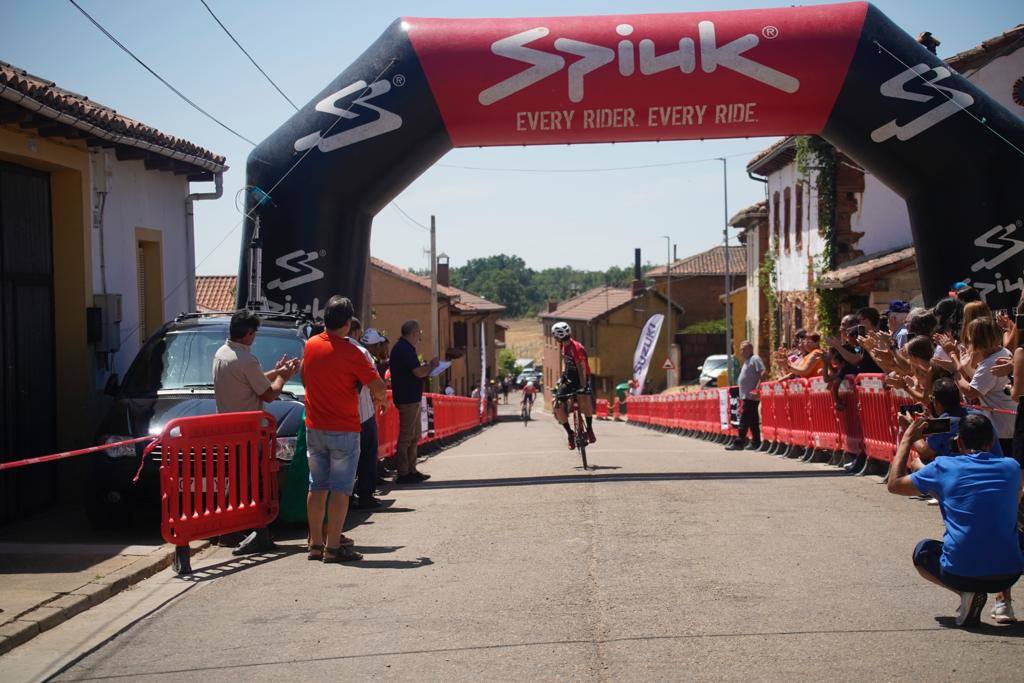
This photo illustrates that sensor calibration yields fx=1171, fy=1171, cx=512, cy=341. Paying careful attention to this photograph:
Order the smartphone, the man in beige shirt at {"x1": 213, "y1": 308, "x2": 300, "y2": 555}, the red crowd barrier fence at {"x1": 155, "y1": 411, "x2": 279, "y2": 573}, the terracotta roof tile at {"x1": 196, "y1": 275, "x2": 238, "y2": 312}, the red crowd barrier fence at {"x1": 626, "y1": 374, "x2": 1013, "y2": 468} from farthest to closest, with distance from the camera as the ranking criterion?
1. the terracotta roof tile at {"x1": 196, "y1": 275, "x2": 238, "y2": 312}
2. the red crowd barrier fence at {"x1": 626, "y1": 374, "x2": 1013, "y2": 468}
3. the man in beige shirt at {"x1": 213, "y1": 308, "x2": 300, "y2": 555}
4. the red crowd barrier fence at {"x1": 155, "y1": 411, "x2": 279, "y2": 573}
5. the smartphone

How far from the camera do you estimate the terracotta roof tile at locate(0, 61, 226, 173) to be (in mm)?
10555

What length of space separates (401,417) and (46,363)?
4.03 meters

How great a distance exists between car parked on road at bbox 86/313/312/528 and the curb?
1.03m

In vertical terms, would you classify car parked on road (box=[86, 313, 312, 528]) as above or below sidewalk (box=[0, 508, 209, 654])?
above

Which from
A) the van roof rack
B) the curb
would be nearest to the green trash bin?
the curb

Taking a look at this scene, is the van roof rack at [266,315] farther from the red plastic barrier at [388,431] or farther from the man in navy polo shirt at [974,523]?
the man in navy polo shirt at [974,523]

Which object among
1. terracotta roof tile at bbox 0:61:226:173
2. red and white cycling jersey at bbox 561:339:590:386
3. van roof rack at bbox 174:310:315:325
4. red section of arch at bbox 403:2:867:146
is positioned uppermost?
red section of arch at bbox 403:2:867:146

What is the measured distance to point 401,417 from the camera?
1411 cm

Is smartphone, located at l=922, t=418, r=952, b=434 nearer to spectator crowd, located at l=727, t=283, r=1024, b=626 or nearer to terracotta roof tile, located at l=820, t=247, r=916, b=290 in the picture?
spectator crowd, located at l=727, t=283, r=1024, b=626

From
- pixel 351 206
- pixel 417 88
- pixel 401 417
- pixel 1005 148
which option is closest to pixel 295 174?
pixel 351 206

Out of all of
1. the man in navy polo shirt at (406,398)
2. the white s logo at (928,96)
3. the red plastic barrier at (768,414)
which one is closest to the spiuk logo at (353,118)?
the man in navy polo shirt at (406,398)

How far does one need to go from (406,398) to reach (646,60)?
500 cm

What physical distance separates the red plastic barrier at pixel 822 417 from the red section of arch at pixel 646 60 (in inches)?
146

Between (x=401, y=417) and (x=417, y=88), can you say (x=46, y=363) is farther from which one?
(x=417, y=88)
